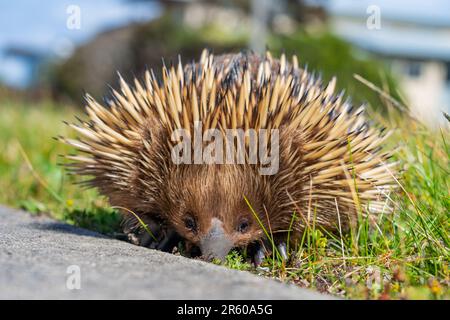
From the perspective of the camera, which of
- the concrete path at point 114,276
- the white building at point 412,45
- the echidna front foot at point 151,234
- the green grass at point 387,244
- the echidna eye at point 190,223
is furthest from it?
the white building at point 412,45

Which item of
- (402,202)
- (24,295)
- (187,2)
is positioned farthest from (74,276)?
(187,2)

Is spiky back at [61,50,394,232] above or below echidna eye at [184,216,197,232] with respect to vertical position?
above

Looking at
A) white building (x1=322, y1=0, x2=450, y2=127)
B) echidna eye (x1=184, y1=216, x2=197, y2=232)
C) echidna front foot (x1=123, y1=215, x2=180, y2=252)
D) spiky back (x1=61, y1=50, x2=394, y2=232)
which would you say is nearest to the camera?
echidna eye (x1=184, y1=216, x2=197, y2=232)

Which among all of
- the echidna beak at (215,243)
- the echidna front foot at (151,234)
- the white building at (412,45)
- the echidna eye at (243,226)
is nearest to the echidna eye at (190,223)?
the echidna beak at (215,243)

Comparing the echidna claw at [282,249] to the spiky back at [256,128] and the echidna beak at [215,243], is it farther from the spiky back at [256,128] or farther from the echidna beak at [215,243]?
the echidna beak at [215,243]

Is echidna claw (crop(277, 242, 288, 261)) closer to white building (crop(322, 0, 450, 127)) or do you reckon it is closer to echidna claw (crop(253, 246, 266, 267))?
echidna claw (crop(253, 246, 266, 267))

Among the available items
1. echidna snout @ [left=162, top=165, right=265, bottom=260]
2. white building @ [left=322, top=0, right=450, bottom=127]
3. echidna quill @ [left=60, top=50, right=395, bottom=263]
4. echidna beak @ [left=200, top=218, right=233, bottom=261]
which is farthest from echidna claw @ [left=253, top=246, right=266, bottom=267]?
white building @ [left=322, top=0, right=450, bottom=127]

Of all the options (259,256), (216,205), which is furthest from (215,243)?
(259,256)
